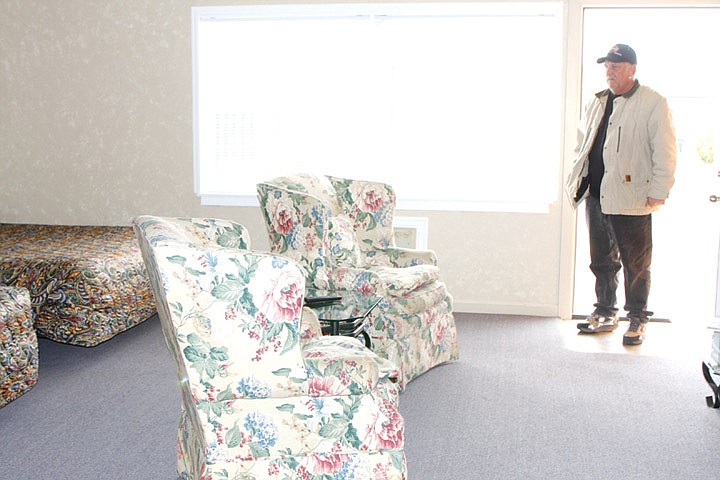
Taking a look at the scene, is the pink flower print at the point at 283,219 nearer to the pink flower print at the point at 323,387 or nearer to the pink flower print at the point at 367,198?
the pink flower print at the point at 367,198

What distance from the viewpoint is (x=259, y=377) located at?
2371mm

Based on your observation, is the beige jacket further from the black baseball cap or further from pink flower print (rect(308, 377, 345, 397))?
pink flower print (rect(308, 377, 345, 397))

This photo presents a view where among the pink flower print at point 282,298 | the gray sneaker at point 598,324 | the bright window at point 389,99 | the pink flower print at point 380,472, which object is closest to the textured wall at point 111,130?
the bright window at point 389,99

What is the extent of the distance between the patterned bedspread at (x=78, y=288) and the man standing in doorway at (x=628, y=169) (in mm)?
2688

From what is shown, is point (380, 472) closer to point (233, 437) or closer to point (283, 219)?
point (233, 437)

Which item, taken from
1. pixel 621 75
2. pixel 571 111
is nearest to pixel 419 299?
pixel 621 75

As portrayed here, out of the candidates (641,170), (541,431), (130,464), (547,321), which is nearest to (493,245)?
(547,321)

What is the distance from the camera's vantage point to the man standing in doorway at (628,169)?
4.72 metres

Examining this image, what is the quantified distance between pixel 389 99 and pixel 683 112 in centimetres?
442

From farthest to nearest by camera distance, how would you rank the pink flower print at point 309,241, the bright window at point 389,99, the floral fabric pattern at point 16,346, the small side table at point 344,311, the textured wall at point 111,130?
the textured wall at point 111,130
the bright window at point 389,99
the pink flower print at point 309,241
the small side table at point 344,311
the floral fabric pattern at point 16,346

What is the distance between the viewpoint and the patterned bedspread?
4.18 meters

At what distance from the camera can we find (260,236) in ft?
19.4

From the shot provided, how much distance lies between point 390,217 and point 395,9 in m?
1.67

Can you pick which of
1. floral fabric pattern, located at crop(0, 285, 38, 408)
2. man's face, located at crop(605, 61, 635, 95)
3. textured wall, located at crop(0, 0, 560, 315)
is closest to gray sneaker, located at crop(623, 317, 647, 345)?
textured wall, located at crop(0, 0, 560, 315)
